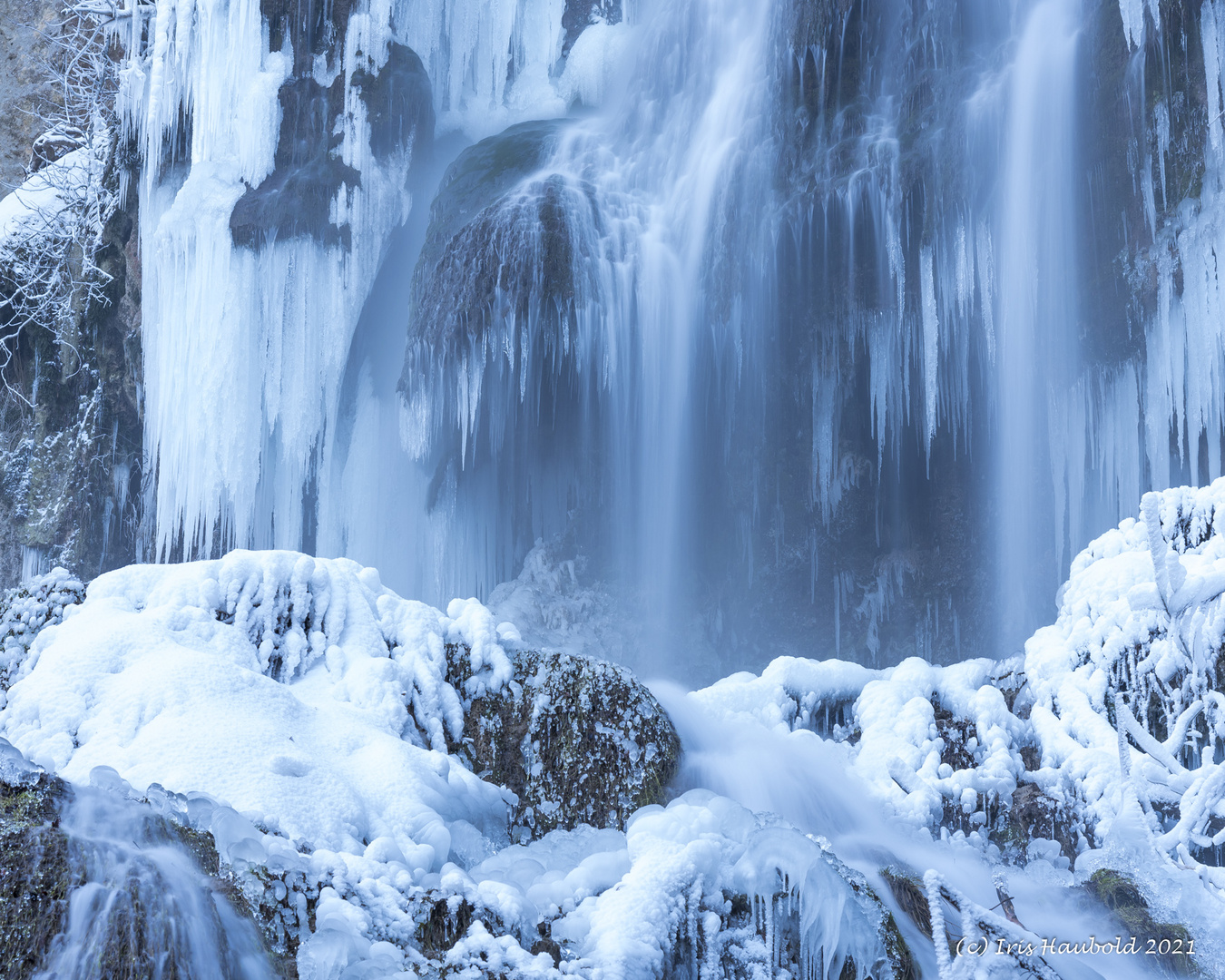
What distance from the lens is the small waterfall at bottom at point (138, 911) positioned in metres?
2.43

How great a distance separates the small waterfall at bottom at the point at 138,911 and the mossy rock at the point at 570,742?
2.29m

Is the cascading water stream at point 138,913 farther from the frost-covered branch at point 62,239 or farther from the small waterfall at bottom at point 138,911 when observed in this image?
the frost-covered branch at point 62,239

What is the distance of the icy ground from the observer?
3.25 meters

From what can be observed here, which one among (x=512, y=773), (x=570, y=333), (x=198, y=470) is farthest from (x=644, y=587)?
(x=512, y=773)

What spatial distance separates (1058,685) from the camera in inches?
238

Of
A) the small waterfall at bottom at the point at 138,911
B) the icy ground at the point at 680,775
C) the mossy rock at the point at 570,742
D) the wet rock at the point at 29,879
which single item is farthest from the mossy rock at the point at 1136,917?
the wet rock at the point at 29,879

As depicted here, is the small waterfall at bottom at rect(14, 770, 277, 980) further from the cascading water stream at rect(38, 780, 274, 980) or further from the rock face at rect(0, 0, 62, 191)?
the rock face at rect(0, 0, 62, 191)

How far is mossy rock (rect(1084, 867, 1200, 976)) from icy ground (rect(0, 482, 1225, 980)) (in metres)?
0.06

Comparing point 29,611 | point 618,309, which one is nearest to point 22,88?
point 618,309

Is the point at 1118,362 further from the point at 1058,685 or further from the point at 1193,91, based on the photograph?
the point at 1058,685

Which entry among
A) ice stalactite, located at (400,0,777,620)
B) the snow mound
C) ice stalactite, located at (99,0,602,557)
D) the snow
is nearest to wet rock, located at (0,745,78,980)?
the snow mound

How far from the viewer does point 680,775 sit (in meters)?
5.35

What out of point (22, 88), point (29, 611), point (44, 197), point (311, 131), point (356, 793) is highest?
point (22, 88)

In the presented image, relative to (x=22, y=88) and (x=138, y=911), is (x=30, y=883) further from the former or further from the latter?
(x=22, y=88)
